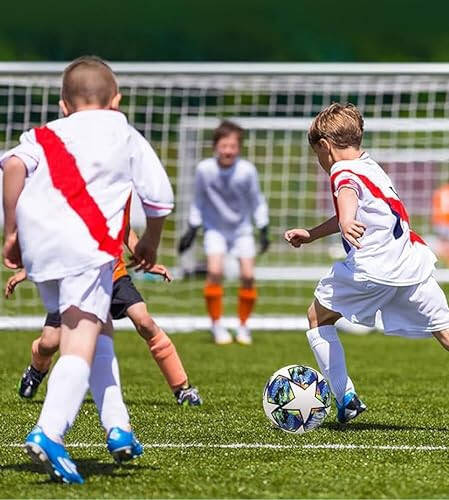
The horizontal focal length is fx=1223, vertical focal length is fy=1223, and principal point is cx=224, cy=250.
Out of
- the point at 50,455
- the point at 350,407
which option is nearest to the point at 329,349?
the point at 350,407

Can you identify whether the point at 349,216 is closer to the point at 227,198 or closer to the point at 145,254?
the point at 145,254

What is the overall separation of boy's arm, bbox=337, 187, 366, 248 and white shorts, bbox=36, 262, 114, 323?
1209mm

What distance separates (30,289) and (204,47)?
1308 cm

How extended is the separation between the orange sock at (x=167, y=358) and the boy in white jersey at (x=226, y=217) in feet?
13.8

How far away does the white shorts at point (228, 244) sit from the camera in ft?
36.7

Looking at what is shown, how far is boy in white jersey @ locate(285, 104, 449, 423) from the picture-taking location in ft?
18.4

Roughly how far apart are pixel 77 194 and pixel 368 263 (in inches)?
69.3

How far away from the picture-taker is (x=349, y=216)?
5.27 m

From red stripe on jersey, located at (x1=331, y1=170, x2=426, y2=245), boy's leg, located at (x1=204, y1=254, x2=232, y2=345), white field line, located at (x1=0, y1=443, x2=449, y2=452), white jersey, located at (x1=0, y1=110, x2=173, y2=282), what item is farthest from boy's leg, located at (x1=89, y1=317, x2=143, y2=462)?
boy's leg, located at (x1=204, y1=254, x2=232, y2=345)

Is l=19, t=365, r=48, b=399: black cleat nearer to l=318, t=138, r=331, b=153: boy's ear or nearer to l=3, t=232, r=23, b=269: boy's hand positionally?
l=318, t=138, r=331, b=153: boy's ear

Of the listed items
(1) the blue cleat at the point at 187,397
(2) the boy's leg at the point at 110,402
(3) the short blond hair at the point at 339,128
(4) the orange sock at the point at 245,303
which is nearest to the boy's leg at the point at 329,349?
(3) the short blond hair at the point at 339,128

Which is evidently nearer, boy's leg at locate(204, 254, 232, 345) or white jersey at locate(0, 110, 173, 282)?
white jersey at locate(0, 110, 173, 282)

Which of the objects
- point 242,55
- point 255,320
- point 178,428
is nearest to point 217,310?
point 255,320

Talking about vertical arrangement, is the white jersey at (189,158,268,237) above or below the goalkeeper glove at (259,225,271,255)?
above
